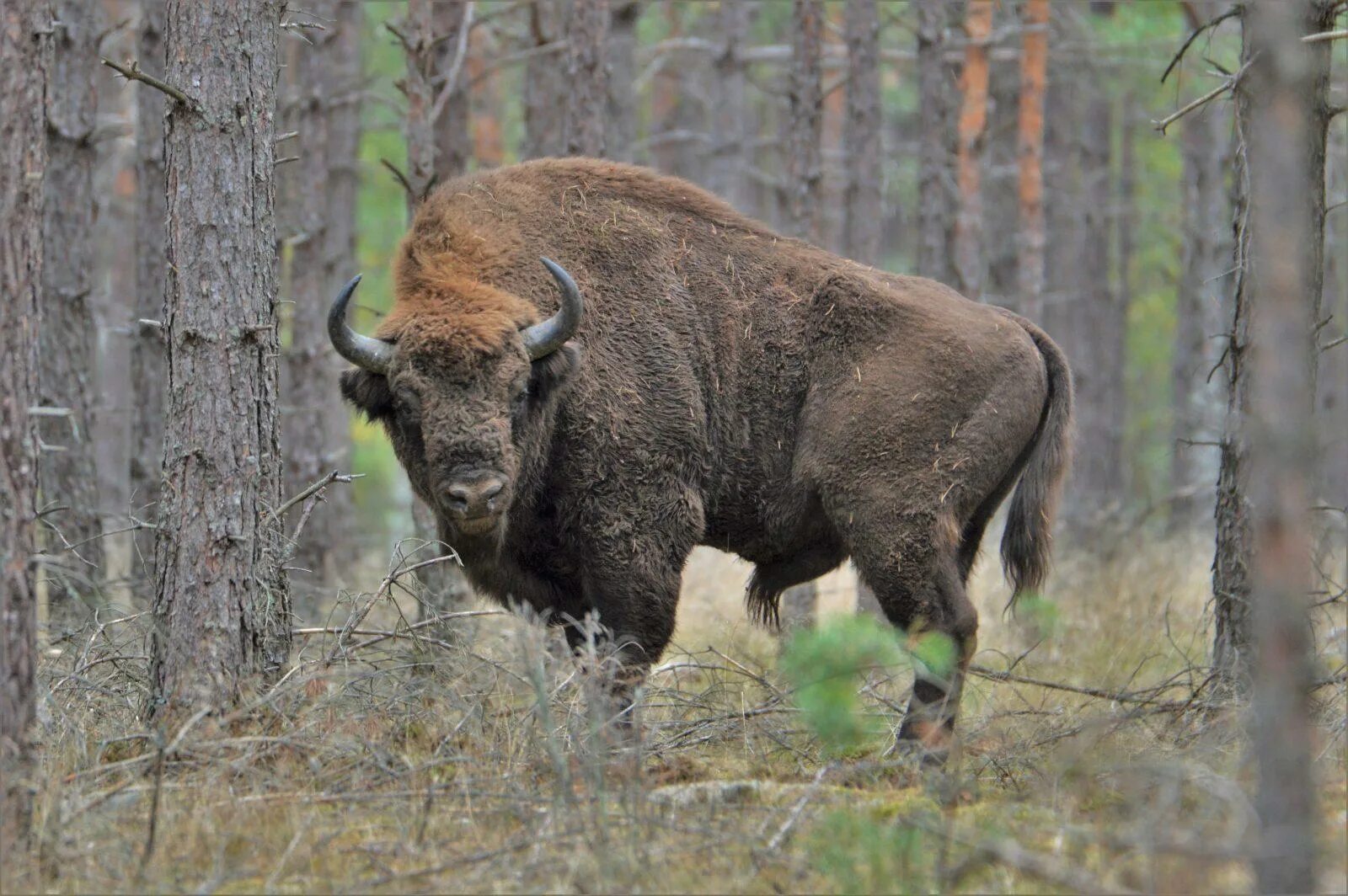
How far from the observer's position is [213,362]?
17.7 ft

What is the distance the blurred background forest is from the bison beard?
50cm

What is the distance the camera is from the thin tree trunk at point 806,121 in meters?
10.2

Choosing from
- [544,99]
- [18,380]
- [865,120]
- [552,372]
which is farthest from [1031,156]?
[18,380]

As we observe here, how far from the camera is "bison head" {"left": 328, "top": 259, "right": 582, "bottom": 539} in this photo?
5.98 metres

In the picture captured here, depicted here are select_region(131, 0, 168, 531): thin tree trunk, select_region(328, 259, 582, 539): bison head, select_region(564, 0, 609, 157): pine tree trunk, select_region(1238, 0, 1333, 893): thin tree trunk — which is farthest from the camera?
select_region(131, 0, 168, 531): thin tree trunk

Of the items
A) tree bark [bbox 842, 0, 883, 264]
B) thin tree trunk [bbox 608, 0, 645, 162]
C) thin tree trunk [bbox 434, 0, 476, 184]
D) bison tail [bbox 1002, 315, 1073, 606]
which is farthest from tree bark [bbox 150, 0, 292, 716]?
thin tree trunk [bbox 608, 0, 645, 162]

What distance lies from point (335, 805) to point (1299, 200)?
3634 mm

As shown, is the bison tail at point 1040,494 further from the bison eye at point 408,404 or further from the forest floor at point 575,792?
the bison eye at point 408,404

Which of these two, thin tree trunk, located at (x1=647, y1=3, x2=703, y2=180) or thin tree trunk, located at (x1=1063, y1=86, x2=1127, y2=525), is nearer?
thin tree trunk, located at (x1=1063, y1=86, x2=1127, y2=525)

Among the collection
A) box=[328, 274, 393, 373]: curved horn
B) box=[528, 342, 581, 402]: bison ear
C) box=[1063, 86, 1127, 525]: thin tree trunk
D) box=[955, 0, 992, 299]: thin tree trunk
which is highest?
box=[955, 0, 992, 299]: thin tree trunk

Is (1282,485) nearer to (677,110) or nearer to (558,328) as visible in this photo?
(558,328)

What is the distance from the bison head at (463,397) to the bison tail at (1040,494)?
7.97 feet

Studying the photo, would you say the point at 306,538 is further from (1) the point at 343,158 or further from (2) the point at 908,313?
(2) the point at 908,313

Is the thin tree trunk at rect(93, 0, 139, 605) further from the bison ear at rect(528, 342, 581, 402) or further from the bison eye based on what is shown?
the bison ear at rect(528, 342, 581, 402)
